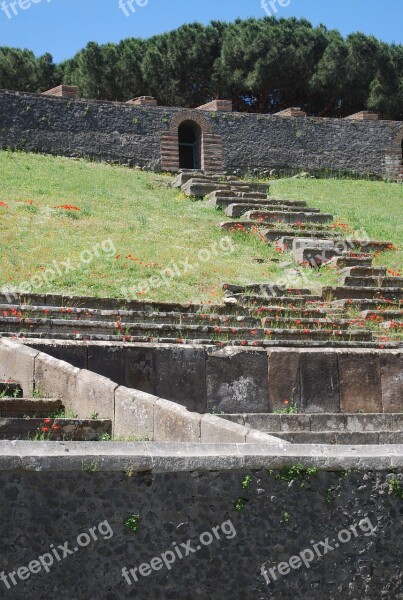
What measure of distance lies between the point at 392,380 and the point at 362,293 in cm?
578

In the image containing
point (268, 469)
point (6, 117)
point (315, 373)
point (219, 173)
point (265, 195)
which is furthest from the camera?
point (219, 173)

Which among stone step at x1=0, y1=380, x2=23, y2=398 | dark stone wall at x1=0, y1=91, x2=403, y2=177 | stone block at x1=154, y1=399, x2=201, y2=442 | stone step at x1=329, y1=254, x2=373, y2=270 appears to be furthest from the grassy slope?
stone block at x1=154, y1=399, x2=201, y2=442

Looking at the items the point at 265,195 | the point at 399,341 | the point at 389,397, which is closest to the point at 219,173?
the point at 265,195

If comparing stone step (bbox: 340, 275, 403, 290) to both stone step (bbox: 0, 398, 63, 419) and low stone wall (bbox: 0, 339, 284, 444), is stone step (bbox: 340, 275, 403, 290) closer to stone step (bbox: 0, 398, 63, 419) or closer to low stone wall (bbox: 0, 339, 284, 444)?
low stone wall (bbox: 0, 339, 284, 444)

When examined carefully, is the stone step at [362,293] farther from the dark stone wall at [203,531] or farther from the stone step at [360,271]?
the dark stone wall at [203,531]

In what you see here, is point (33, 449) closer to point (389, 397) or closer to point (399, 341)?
point (389, 397)

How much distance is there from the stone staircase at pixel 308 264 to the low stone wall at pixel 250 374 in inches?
68.0

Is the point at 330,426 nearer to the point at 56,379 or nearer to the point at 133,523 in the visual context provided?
the point at 56,379

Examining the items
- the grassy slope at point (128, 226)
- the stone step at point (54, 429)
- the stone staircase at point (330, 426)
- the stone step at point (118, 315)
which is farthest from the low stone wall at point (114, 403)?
the grassy slope at point (128, 226)

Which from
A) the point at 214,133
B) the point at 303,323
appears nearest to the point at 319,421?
the point at 303,323

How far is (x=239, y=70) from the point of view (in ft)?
138

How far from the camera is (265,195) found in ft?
83.2

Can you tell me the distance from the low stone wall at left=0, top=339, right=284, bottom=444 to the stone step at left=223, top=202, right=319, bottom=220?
43.6ft

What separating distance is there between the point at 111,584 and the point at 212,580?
594 millimetres
